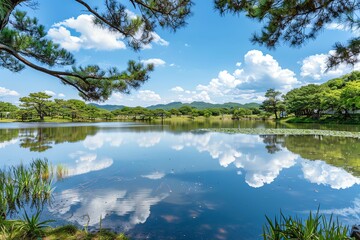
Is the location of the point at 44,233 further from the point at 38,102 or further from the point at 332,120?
the point at 38,102

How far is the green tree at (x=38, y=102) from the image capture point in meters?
42.9

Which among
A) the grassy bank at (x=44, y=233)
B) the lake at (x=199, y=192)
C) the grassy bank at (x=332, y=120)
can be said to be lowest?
the lake at (x=199, y=192)

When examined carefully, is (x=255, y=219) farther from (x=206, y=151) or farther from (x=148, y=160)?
(x=206, y=151)

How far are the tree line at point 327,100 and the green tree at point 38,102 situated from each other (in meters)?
47.5

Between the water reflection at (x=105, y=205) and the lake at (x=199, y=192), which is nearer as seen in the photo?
the lake at (x=199, y=192)

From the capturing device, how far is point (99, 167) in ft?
27.5

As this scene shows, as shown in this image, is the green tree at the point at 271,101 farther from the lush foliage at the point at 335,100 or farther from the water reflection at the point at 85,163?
the water reflection at the point at 85,163

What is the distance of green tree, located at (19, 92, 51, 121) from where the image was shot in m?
42.9

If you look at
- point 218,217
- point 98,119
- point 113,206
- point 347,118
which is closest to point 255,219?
point 218,217

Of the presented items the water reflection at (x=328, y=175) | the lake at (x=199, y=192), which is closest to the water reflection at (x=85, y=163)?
the lake at (x=199, y=192)

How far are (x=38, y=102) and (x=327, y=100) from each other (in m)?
→ 52.6

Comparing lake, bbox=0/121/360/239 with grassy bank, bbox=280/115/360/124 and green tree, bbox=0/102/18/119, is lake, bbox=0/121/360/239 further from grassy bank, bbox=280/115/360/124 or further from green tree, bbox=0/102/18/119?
green tree, bbox=0/102/18/119

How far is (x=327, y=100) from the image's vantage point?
32844 millimetres

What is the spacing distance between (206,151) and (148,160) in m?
3.50
